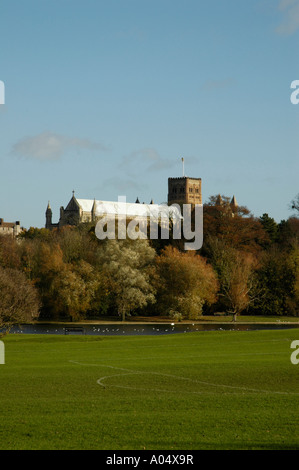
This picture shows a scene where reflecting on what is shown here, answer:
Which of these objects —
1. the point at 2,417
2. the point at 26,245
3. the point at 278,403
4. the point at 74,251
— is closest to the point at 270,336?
the point at 278,403

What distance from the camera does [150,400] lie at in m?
15.4

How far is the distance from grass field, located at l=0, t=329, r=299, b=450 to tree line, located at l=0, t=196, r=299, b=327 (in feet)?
122

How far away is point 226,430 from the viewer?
11633mm

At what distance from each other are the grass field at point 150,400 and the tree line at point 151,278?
122 ft

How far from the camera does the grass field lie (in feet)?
36.4

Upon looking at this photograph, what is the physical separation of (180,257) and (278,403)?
180ft

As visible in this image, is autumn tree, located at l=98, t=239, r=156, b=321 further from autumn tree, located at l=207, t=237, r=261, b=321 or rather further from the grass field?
the grass field

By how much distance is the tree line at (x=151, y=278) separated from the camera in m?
67.9

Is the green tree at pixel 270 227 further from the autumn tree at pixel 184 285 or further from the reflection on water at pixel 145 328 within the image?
the reflection on water at pixel 145 328

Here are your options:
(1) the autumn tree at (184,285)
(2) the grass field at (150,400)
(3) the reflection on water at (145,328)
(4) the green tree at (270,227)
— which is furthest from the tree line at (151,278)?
(2) the grass field at (150,400)

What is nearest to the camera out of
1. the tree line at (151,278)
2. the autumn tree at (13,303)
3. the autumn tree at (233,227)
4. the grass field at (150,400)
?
the grass field at (150,400)

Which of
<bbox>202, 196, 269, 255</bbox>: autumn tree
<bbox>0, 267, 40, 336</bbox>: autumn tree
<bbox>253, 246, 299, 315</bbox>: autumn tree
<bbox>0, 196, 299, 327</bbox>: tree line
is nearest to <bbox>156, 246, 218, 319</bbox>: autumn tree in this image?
<bbox>0, 196, 299, 327</bbox>: tree line

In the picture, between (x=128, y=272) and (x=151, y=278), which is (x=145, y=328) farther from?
(x=151, y=278)

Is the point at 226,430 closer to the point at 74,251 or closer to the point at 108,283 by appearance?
the point at 108,283
